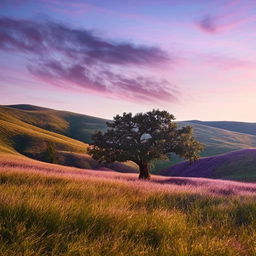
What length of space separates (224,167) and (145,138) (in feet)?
90.8

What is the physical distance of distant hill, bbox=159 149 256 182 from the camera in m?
45.6

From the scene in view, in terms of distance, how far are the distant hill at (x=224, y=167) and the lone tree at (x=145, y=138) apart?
1797cm

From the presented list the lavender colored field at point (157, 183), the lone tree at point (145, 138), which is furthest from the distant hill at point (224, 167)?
the lavender colored field at point (157, 183)

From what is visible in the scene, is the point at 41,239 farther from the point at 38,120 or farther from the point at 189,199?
the point at 38,120

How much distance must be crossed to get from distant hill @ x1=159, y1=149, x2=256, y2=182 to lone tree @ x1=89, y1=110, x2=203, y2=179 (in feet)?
58.9

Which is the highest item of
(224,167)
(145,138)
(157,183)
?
(145,138)

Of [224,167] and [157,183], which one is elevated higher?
[157,183]

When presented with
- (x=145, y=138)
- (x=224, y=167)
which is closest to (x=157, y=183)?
(x=145, y=138)

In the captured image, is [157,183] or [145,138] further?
[145,138]

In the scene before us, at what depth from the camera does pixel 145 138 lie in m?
27.1

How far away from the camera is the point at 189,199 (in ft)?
29.4

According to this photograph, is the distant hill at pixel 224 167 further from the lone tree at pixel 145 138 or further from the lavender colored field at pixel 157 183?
the lavender colored field at pixel 157 183

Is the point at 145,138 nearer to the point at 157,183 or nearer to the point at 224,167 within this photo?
the point at 157,183

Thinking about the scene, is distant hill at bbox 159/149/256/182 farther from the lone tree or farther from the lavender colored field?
the lavender colored field
